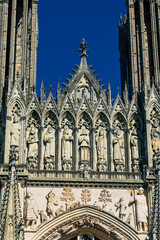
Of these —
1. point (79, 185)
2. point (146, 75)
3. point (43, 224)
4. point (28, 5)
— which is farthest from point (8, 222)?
point (28, 5)

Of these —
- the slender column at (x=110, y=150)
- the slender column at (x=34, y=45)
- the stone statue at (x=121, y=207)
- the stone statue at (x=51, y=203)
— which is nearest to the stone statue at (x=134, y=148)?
the slender column at (x=110, y=150)

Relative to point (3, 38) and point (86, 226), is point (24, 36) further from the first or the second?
point (86, 226)

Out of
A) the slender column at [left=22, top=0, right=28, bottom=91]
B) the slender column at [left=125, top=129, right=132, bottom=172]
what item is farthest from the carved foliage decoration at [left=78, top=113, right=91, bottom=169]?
the slender column at [left=22, top=0, right=28, bottom=91]

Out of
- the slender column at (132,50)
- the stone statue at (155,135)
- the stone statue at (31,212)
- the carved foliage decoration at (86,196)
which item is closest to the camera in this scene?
the stone statue at (31,212)

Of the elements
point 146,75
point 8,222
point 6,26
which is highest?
point 6,26

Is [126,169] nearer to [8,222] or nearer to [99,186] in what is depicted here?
[99,186]

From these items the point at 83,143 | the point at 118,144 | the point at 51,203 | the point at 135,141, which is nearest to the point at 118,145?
the point at 118,144

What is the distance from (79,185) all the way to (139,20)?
6892 mm

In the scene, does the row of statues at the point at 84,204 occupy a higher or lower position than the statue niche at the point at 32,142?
lower

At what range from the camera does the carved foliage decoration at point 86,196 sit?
70.9 feet

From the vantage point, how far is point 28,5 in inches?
1016

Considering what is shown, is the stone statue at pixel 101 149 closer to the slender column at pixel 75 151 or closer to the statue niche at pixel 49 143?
the slender column at pixel 75 151

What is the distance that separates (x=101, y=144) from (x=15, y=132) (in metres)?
2.83

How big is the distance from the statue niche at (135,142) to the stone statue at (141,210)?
3.21 feet
